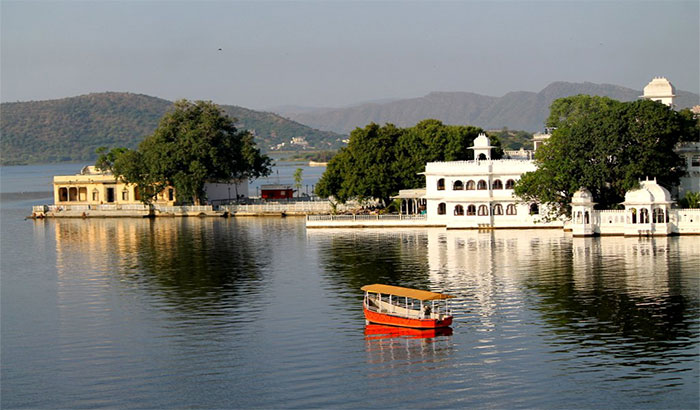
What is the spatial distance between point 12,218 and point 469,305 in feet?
276

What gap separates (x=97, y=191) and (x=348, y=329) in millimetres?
84892

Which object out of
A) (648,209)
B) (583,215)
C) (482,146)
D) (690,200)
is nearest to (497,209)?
(482,146)

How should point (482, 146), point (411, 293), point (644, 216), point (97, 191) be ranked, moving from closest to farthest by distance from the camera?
point (411, 293), point (644, 216), point (482, 146), point (97, 191)

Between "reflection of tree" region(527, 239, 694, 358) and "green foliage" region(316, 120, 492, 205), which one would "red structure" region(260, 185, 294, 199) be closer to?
"green foliage" region(316, 120, 492, 205)

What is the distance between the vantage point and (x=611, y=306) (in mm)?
42906

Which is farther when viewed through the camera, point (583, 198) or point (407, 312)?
point (583, 198)

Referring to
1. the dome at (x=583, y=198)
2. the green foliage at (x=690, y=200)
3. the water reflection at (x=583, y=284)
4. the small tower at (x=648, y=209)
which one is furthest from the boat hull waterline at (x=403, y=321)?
the green foliage at (x=690, y=200)

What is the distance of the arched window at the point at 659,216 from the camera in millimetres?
68875

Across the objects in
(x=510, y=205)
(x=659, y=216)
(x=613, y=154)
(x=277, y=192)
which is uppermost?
(x=613, y=154)

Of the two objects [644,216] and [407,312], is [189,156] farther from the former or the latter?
[407,312]

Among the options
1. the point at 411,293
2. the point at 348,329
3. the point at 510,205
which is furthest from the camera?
the point at 510,205

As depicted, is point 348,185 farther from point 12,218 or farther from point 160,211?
point 12,218

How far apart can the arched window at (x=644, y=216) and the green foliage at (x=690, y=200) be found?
374 centimetres

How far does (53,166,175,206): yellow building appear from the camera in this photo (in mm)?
116000
